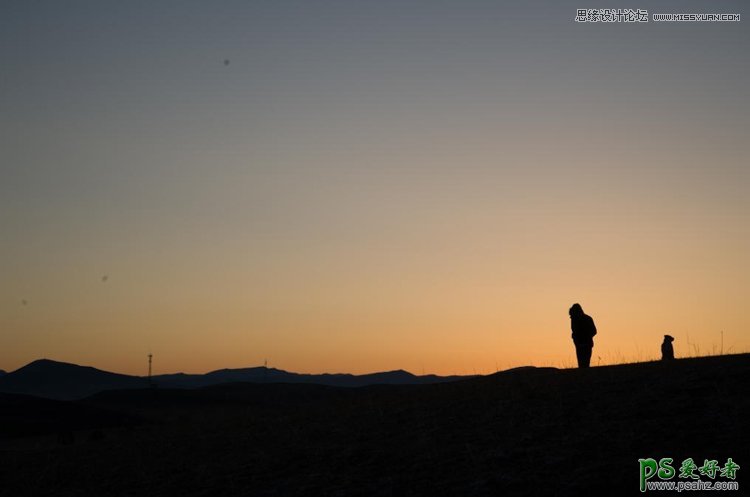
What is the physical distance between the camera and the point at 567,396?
23.0m

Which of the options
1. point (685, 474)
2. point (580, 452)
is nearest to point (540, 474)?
point (580, 452)

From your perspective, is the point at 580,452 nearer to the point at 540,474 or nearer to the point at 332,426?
the point at 540,474

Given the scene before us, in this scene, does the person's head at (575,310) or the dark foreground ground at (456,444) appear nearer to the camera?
the dark foreground ground at (456,444)

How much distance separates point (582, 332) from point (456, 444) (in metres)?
11.3

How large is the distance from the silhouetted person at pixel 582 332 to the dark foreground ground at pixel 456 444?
1565mm

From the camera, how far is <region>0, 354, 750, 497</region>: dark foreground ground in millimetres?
16734

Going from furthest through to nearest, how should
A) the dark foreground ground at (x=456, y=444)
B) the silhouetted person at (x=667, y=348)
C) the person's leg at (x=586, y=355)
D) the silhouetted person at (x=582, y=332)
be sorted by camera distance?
the silhouetted person at (x=667, y=348) < the person's leg at (x=586, y=355) < the silhouetted person at (x=582, y=332) < the dark foreground ground at (x=456, y=444)

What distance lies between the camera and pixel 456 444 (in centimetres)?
2017

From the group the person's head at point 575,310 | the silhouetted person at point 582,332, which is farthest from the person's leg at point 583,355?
the person's head at point 575,310

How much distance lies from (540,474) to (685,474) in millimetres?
2824

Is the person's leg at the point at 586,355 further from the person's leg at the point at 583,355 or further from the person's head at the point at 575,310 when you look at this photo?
the person's head at the point at 575,310

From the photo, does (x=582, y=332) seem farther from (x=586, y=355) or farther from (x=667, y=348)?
(x=667, y=348)

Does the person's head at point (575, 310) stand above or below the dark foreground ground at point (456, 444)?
above

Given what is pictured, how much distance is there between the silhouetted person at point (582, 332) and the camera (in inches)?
1176
